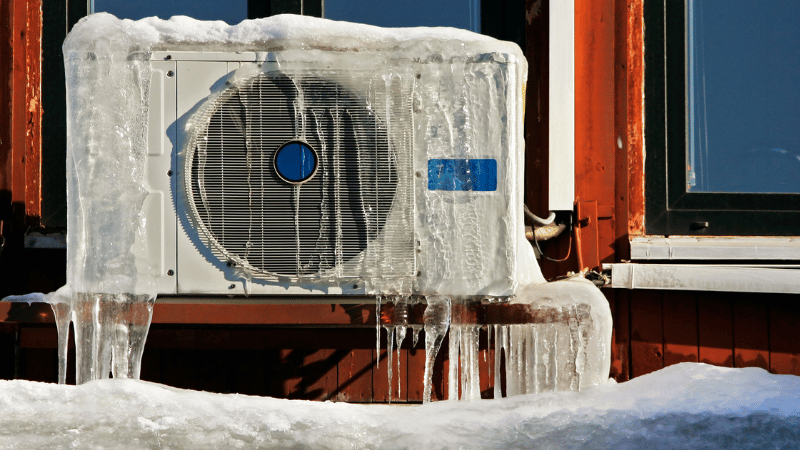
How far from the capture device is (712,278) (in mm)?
2602

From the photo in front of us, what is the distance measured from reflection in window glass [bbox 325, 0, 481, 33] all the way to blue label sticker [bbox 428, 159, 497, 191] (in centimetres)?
102

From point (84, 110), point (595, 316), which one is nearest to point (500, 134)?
point (595, 316)

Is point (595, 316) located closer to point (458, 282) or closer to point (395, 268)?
point (458, 282)

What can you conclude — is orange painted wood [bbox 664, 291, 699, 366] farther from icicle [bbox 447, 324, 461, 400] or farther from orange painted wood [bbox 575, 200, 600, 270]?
icicle [bbox 447, 324, 461, 400]

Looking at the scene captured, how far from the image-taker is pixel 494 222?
201 cm

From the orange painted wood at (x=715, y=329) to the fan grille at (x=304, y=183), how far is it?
143cm

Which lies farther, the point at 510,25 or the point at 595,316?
the point at 510,25

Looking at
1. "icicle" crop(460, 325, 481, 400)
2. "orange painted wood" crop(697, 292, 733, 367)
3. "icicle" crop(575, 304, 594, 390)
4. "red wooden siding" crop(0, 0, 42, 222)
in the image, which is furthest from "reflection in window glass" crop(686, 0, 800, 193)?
"red wooden siding" crop(0, 0, 42, 222)

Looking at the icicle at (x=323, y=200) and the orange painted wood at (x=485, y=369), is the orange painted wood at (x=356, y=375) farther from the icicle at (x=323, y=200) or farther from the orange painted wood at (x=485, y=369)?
the icicle at (x=323, y=200)

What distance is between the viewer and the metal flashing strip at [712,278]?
2578 mm

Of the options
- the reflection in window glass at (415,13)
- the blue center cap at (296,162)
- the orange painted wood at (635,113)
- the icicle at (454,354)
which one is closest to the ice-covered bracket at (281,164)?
the blue center cap at (296,162)

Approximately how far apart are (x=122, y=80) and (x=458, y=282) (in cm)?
114

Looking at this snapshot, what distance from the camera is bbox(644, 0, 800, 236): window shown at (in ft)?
9.07

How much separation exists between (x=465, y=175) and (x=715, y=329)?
1367 millimetres
